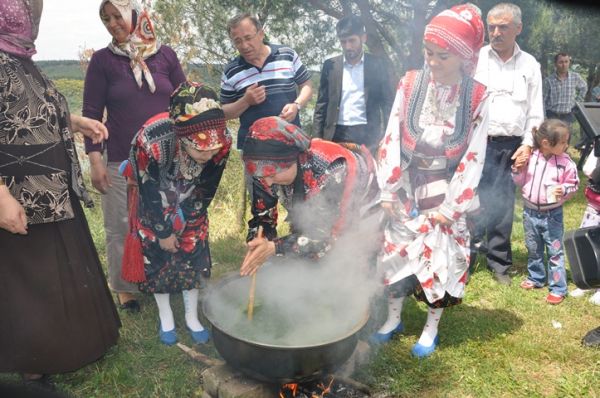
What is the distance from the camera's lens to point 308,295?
3.16 metres

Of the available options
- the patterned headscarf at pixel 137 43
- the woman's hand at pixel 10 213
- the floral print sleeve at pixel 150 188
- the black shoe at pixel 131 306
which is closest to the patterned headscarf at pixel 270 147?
the floral print sleeve at pixel 150 188

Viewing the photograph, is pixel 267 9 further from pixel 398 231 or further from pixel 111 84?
pixel 398 231

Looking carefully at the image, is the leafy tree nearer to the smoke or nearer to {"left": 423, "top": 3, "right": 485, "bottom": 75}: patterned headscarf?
{"left": 423, "top": 3, "right": 485, "bottom": 75}: patterned headscarf

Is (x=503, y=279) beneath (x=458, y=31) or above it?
beneath

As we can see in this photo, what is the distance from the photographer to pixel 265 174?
8.64ft

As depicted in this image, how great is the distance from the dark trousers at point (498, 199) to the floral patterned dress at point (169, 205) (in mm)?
2680

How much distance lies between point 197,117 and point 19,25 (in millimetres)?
1013

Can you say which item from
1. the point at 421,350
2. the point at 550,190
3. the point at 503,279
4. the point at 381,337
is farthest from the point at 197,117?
the point at 503,279

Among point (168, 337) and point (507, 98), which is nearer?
point (168, 337)

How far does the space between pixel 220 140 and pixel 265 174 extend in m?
0.43

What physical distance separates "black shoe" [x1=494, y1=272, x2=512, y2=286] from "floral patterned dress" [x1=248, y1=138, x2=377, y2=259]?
2339mm

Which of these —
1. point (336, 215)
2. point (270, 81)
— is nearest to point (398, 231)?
point (336, 215)

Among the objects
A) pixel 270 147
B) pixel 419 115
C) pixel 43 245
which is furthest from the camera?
pixel 419 115

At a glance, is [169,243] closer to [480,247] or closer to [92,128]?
[92,128]
